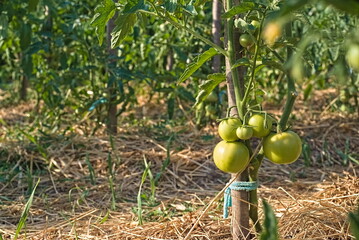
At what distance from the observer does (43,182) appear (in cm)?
→ 250

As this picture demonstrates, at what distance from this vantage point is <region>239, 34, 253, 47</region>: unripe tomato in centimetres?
132

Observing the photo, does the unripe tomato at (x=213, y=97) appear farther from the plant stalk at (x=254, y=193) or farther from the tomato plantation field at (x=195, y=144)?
the plant stalk at (x=254, y=193)

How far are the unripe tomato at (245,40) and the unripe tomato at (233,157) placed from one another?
236mm

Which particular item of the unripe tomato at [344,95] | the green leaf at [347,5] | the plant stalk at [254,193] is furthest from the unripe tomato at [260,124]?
the unripe tomato at [344,95]

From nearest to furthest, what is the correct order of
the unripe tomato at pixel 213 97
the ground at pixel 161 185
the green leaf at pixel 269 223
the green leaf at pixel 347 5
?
the green leaf at pixel 347 5 → the green leaf at pixel 269 223 → the ground at pixel 161 185 → the unripe tomato at pixel 213 97

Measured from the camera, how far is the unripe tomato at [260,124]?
1.29 m

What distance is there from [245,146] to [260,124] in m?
0.07

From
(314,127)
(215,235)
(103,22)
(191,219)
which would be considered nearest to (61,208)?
(191,219)

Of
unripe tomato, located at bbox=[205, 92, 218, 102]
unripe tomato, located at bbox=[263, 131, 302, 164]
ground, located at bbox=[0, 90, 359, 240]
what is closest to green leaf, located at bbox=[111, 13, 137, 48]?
unripe tomato, located at bbox=[263, 131, 302, 164]

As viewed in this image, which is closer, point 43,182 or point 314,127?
point 43,182

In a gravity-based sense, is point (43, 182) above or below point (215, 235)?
below

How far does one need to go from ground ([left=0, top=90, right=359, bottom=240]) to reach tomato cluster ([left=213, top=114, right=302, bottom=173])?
0.30m

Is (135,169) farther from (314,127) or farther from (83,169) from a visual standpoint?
(314,127)

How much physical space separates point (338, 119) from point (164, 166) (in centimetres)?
133
